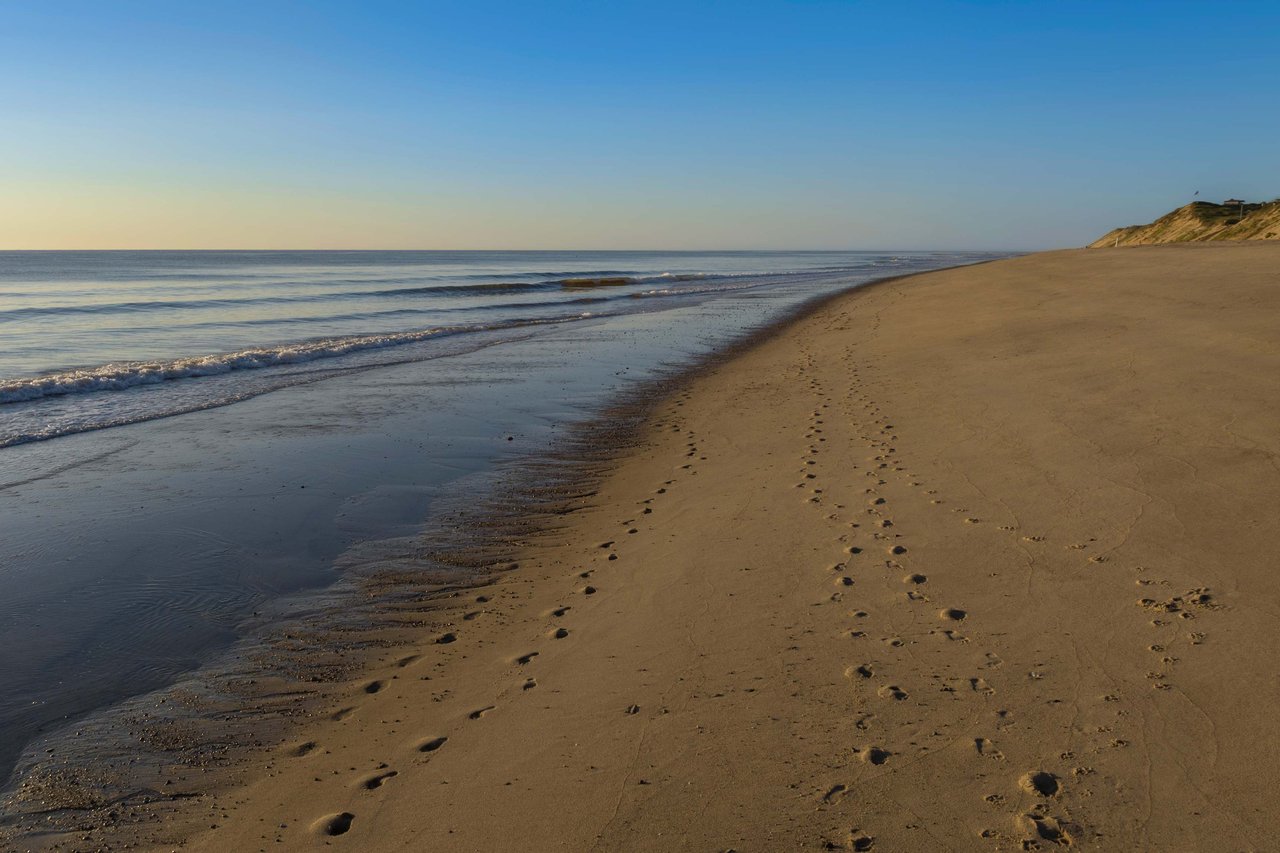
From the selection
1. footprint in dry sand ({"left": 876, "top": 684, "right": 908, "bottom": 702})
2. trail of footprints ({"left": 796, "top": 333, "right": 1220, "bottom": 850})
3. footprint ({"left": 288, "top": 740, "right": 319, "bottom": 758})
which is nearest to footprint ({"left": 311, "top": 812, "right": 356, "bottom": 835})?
footprint ({"left": 288, "top": 740, "right": 319, "bottom": 758})

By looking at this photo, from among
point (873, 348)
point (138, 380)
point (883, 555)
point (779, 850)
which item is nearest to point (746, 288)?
point (873, 348)

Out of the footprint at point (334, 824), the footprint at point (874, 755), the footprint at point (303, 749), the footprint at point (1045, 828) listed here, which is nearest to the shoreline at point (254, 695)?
the footprint at point (303, 749)

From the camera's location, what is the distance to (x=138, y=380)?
1538 centimetres

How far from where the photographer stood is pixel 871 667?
13.3 feet

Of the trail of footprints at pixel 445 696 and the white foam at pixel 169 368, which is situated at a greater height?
the white foam at pixel 169 368

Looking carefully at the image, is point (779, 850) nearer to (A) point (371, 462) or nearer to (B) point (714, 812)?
(B) point (714, 812)

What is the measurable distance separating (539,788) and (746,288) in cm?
4380

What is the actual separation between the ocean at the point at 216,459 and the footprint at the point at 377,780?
1.67m

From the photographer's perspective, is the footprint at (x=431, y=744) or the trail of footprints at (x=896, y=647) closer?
the trail of footprints at (x=896, y=647)

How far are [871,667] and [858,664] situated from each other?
70 mm

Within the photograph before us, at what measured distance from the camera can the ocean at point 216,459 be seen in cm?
502

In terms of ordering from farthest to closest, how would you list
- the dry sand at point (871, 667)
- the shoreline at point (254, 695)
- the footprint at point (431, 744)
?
the footprint at point (431, 744) → the shoreline at point (254, 695) → the dry sand at point (871, 667)

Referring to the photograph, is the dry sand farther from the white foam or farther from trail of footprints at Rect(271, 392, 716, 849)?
the white foam

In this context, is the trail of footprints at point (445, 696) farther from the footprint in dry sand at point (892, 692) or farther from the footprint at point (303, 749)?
the footprint in dry sand at point (892, 692)
